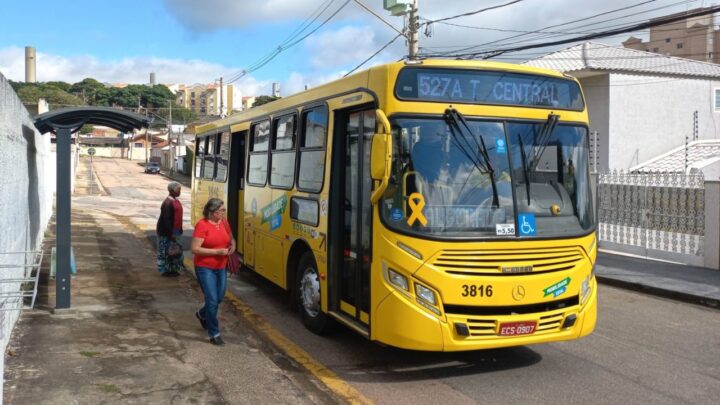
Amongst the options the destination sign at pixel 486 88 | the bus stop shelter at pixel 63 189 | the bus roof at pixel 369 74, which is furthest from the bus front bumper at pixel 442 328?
the bus stop shelter at pixel 63 189

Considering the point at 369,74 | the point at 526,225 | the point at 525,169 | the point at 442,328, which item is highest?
the point at 369,74

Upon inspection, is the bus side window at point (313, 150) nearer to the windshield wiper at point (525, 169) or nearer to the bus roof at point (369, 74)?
the bus roof at point (369, 74)

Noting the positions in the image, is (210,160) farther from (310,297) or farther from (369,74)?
(369,74)

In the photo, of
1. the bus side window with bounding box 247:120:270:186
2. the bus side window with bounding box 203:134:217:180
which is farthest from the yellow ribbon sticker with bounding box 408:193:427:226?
the bus side window with bounding box 203:134:217:180

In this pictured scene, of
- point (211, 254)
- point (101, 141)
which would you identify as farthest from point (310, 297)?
point (101, 141)

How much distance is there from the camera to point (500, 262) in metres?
5.43

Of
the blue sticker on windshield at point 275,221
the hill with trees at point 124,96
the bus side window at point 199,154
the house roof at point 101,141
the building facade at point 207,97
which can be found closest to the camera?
the blue sticker on windshield at point 275,221

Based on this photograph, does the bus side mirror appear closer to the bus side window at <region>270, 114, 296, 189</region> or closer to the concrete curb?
the bus side window at <region>270, 114, 296, 189</region>

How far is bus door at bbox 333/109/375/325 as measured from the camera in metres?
6.02

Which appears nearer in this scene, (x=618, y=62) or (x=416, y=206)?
(x=416, y=206)

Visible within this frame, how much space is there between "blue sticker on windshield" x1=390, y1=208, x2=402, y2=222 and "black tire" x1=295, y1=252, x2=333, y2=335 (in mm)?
1736

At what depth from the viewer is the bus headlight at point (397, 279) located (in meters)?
5.38

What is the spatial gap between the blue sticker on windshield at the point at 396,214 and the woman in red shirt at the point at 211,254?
2033 millimetres

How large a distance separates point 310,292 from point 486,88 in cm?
309
